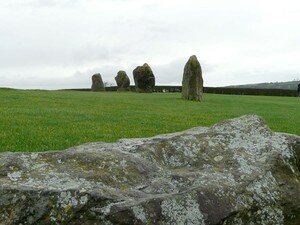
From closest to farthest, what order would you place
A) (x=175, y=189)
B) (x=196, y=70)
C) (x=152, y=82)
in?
1. (x=175, y=189)
2. (x=196, y=70)
3. (x=152, y=82)

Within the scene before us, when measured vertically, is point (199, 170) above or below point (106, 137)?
above

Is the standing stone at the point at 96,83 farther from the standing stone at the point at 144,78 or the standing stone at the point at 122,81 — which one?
the standing stone at the point at 144,78

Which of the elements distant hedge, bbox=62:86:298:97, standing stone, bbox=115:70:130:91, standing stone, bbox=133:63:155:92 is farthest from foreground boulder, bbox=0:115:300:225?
distant hedge, bbox=62:86:298:97

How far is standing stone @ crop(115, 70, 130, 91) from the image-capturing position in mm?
59194

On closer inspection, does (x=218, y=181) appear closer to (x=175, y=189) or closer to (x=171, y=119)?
(x=175, y=189)

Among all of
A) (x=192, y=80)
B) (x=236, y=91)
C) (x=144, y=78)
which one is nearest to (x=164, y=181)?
(x=192, y=80)

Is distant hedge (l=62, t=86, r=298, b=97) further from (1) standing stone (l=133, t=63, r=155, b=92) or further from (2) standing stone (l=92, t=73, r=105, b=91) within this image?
(1) standing stone (l=133, t=63, r=155, b=92)

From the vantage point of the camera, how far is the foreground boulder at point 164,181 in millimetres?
4148

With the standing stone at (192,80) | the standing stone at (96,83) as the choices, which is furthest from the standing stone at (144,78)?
the standing stone at (192,80)

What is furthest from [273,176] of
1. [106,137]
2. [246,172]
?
[106,137]

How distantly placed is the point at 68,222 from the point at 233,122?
9.75 feet

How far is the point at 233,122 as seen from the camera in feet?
20.8

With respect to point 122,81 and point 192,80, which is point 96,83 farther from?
point 192,80

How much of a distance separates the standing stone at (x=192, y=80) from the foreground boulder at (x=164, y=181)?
97.5 feet
